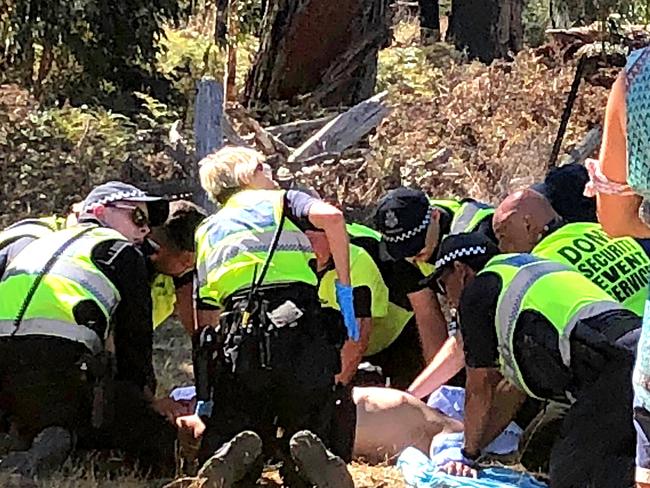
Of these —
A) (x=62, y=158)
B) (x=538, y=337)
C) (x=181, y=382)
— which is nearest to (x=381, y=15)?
(x=62, y=158)

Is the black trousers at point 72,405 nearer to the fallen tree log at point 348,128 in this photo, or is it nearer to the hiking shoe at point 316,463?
the hiking shoe at point 316,463

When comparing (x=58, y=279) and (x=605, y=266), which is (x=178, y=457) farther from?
(x=605, y=266)

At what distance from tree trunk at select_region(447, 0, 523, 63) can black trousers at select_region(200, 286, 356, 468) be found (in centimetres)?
1066

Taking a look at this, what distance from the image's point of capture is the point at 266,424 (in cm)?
467

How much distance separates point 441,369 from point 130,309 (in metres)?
1.35

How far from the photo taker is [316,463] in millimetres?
4270

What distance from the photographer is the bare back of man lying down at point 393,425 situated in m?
5.18

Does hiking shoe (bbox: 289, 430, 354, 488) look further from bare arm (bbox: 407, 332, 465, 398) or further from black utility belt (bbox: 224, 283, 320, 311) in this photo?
bare arm (bbox: 407, 332, 465, 398)

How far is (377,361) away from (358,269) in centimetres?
67

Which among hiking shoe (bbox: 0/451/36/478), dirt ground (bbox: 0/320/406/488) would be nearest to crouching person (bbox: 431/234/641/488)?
dirt ground (bbox: 0/320/406/488)

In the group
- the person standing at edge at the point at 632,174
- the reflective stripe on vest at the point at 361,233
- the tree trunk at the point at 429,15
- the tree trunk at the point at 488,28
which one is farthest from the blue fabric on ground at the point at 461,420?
the tree trunk at the point at 429,15

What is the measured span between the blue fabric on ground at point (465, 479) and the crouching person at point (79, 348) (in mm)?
946

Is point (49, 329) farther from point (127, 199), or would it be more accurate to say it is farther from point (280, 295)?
point (280, 295)

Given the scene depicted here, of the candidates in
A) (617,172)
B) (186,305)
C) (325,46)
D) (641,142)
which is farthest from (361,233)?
(325,46)
